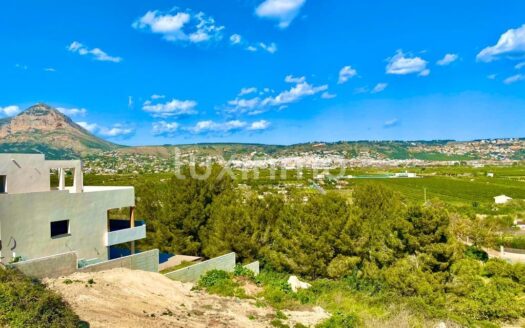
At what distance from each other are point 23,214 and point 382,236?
17771 millimetres

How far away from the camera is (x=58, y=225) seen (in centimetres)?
1902

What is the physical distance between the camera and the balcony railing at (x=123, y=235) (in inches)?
815

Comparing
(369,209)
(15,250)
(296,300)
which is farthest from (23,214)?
(369,209)

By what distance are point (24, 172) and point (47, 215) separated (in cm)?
223

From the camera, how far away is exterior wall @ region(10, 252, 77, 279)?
1323cm

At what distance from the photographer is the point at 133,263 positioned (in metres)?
18.4

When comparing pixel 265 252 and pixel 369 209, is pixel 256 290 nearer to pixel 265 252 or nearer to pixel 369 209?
pixel 265 252

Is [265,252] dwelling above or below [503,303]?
above

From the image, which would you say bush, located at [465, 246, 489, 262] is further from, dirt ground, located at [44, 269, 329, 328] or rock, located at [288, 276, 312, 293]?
dirt ground, located at [44, 269, 329, 328]

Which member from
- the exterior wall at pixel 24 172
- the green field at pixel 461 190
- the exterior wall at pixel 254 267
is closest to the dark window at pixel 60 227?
the exterior wall at pixel 24 172

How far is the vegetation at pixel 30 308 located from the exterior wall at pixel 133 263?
17.5 ft

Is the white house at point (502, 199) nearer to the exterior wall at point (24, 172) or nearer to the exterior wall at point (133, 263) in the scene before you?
the exterior wall at point (133, 263)

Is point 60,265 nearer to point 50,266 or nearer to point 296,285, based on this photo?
point 50,266

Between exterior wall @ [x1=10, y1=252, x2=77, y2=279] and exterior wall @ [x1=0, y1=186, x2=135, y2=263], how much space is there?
9.01 ft
